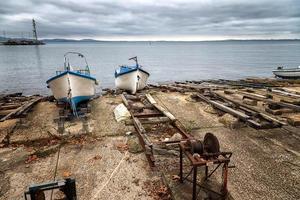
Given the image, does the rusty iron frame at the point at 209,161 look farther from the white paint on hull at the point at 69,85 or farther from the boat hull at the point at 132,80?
the boat hull at the point at 132,80

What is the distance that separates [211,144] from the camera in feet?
16.7

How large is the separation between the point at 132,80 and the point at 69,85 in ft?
20.9

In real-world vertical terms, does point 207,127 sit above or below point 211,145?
below

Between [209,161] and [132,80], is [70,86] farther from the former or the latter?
[209,161]

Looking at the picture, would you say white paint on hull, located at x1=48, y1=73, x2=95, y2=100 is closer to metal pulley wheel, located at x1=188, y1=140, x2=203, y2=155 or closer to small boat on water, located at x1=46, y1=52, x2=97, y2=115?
small boat on water, located at x1=46, y1=52, x2=97, y2=115

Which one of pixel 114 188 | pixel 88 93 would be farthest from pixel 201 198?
pixel 88 93

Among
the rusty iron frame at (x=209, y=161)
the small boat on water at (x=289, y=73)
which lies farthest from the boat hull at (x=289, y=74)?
the rusty iron frame at (x=209, y=161)

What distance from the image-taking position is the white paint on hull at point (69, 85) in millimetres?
11141

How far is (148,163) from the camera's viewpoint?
6.34 m

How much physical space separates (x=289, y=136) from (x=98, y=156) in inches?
239

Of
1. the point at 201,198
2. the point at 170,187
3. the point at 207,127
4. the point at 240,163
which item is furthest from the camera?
the point at 207,127

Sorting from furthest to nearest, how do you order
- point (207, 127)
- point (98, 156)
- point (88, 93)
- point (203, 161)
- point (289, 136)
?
point (88, 93), point (207, 127), point (289, 136), point (98, 156), point (203, 161)

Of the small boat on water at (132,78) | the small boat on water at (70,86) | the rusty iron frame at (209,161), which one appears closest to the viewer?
the rusty iron frame at (209,161)

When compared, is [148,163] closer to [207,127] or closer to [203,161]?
[203,161]
